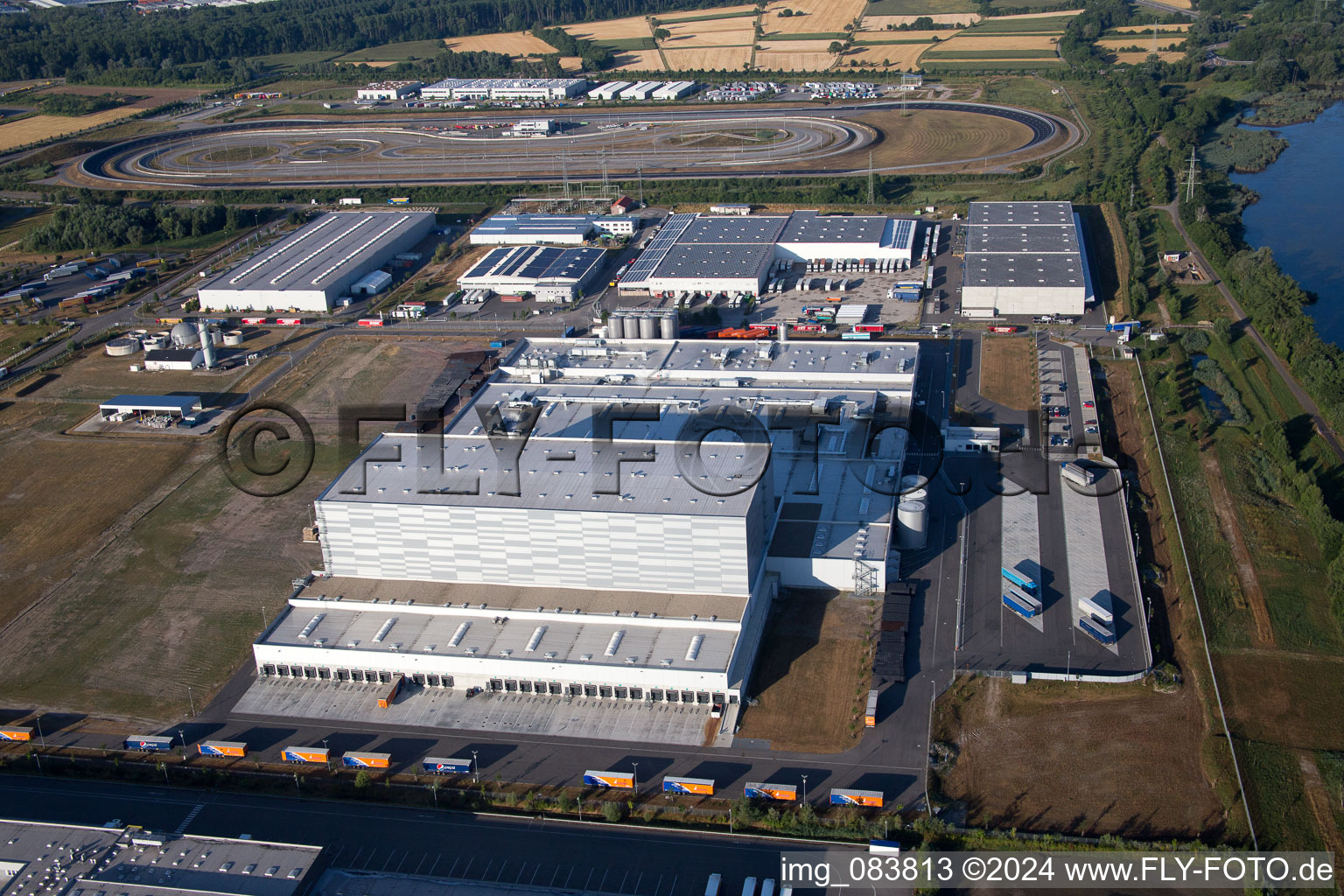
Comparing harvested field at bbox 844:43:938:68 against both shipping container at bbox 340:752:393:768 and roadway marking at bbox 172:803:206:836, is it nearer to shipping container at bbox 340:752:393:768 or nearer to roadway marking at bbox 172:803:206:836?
shipping container at bbox 340:752:393:768

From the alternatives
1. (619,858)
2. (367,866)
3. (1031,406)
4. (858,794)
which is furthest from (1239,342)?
(367,866)

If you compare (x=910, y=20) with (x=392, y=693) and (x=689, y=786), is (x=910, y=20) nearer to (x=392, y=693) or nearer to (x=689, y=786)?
(x=392, y=693)

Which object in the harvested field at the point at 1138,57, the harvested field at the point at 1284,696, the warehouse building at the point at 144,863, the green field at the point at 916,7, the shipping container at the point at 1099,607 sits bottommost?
the warehouse building at the point at 144,863

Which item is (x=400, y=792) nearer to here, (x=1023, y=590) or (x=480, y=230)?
(x=1023, y=590)

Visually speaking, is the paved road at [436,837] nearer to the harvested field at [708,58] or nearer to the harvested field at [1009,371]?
the harvested field at [1009,371]

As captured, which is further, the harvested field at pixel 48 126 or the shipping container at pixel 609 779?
the harvested field at pixel 48 126

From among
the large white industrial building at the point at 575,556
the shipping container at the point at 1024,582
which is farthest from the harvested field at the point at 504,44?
the shipping container at the point at 1024,582
